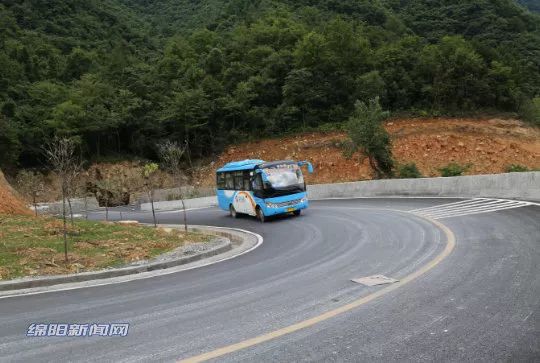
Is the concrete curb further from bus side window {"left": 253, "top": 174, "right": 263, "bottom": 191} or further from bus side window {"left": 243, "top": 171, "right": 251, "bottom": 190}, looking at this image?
bus side window {"left": 243, "top": 171, "right": 251, "bottom": 190}

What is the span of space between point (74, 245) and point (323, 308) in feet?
31.0

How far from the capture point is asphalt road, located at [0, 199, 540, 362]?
211 inches

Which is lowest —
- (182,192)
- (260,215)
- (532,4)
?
(260,215)

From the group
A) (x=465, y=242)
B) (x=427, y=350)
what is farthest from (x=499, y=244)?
(x=427, y=350)

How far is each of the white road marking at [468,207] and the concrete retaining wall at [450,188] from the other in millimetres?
1157

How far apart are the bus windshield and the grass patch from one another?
6.64 metres

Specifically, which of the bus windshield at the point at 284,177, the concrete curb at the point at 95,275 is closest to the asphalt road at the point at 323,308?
the concrete curb at the point at 95,275

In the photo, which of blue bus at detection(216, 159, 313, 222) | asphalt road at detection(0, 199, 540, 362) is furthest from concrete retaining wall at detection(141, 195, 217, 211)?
asphalt road at detection(0, 199, 540, 362)

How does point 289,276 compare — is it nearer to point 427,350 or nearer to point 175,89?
point 427,350

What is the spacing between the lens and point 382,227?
1650 cm

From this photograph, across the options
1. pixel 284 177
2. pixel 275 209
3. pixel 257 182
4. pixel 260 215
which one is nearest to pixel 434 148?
pixel 284 177

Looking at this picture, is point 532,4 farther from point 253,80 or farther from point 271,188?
point 271,188

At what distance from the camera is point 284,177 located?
2350 centimetres

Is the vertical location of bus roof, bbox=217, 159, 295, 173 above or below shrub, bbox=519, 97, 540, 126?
below
